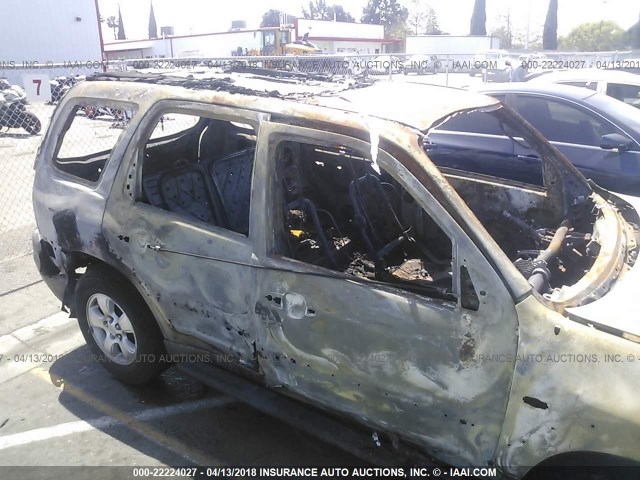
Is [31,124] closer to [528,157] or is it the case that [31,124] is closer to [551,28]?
[528,157]

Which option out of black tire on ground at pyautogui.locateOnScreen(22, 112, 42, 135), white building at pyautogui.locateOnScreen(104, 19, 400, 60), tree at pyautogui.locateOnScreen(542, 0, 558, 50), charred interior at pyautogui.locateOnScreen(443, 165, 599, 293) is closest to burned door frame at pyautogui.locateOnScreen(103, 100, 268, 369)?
charred interior at pyautogui.locateOnScreen(443, 165, 599, 293)

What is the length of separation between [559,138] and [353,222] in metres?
3.54

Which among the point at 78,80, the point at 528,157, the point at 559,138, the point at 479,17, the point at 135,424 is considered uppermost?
the point at 479,17

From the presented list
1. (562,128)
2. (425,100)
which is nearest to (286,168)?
(425,100)

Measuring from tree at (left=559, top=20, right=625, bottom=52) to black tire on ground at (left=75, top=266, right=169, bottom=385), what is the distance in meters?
30.4

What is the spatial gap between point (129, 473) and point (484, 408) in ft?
6.32

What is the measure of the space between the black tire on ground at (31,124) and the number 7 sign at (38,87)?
29.5 feet

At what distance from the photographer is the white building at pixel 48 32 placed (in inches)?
1058

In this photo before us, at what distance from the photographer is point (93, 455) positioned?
9.89 feet

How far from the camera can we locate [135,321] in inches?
128

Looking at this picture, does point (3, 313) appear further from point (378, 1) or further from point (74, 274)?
point (378, 1)

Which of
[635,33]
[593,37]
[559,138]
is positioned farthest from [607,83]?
[593,37]

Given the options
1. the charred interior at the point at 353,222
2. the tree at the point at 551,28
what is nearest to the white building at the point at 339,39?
the tree at the point at 551,28

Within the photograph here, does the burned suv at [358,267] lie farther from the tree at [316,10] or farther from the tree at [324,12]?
the tree at [316,10]
